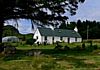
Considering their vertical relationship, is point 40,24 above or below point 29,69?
above

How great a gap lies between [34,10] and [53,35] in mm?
69092

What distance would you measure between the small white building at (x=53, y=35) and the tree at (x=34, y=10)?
59709 millimetres

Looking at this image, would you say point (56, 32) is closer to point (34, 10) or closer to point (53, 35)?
point (53, 35)

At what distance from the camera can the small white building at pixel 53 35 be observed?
324 feet

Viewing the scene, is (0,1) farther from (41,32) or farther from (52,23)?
(41,32)

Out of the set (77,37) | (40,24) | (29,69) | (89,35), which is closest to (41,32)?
(77,37)

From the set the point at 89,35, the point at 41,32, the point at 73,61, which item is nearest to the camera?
the point at 73,61

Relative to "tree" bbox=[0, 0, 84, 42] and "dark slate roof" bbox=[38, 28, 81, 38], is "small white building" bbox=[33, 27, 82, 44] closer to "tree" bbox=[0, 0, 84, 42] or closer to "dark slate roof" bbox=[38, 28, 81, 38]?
"dark slate roof" bbox=[38, 28, 81, 38]

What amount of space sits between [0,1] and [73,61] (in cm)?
1075

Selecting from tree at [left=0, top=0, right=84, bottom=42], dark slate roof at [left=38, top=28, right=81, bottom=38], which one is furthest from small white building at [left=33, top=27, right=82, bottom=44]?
tree at [left=0, top=0, right=84, bottom=42]

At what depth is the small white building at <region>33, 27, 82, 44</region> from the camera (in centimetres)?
9868

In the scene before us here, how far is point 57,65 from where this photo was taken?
20.9 m

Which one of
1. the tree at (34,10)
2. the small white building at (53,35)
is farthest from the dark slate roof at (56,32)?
the tree at (34,10)

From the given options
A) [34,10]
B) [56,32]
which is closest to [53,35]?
[56,32]
